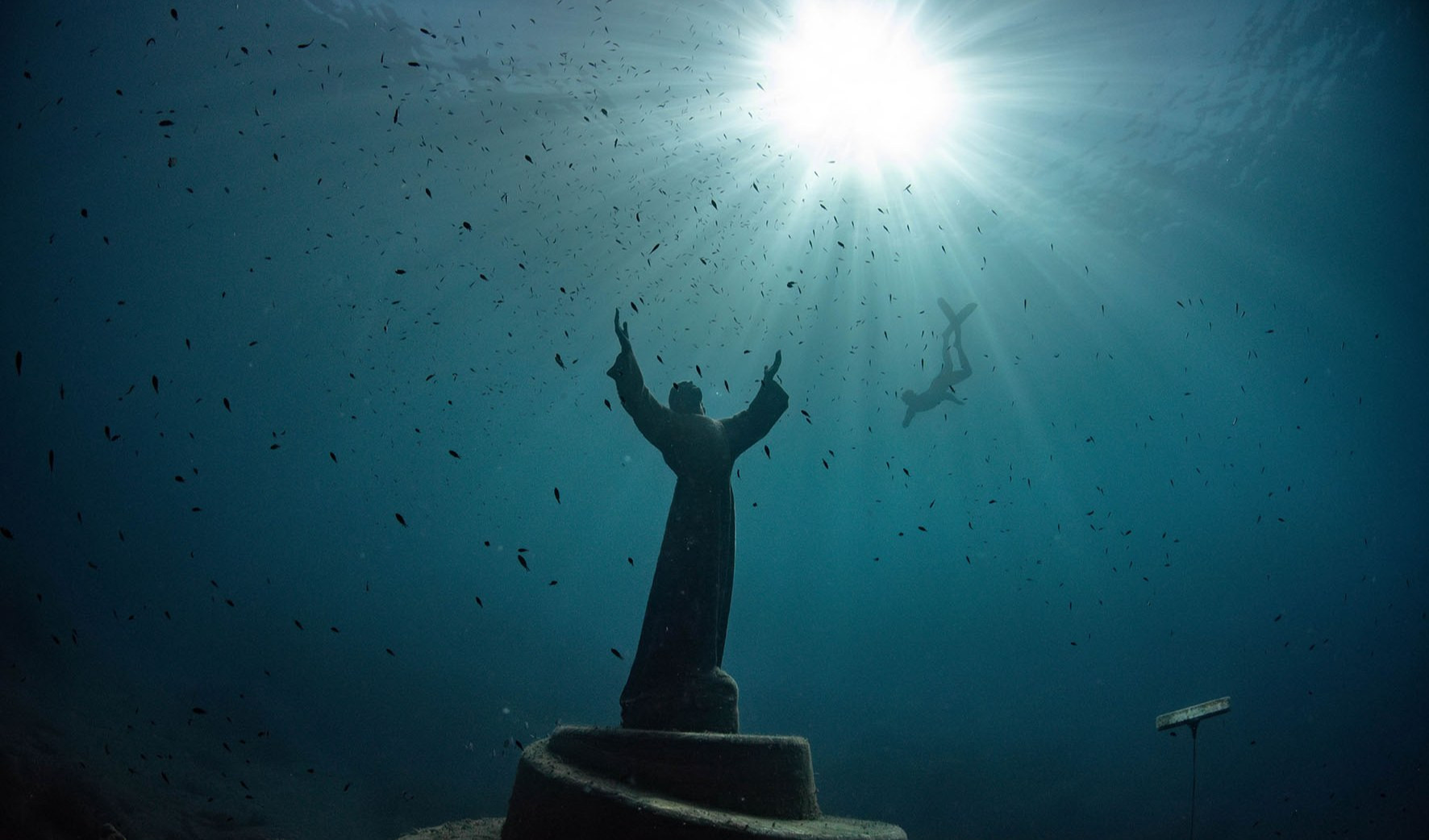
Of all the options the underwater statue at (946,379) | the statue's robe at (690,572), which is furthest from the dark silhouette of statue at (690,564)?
the underwater statue at (946,379)

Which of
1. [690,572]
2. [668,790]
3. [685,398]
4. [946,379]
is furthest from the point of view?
[946,379]

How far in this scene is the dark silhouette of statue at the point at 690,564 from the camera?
5.93 meters

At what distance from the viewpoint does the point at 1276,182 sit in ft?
101

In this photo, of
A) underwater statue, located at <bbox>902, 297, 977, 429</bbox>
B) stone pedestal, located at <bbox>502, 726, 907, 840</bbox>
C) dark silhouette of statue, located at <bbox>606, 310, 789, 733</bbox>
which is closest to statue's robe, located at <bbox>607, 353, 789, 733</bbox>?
dark silhouette of statue, located at <bbox>606, 310, 789, 733</bbox>

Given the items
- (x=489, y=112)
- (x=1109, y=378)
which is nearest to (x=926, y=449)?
(x=1109, y=378)

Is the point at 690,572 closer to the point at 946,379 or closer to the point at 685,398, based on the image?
the point at 685,398

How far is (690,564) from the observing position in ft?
21.2

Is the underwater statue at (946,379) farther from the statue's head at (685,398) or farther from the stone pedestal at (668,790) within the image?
the stone pedestal at (668,790)

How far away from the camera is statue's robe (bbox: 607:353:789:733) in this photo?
593 cm

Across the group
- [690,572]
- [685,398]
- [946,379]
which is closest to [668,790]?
[690,572]

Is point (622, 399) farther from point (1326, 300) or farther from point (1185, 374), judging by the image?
point (1185, 374)

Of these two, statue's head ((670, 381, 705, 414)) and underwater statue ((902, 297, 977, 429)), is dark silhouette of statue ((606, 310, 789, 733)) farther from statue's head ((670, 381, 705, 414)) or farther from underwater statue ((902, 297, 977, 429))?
underwater statue ((902, 297, 977, 429))

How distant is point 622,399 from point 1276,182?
37.3 metres

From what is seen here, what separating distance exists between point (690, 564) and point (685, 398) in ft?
5.82
